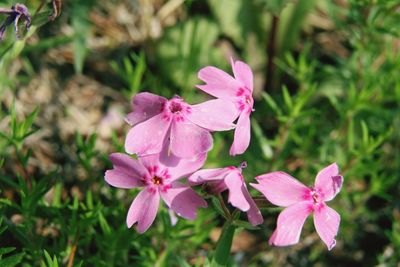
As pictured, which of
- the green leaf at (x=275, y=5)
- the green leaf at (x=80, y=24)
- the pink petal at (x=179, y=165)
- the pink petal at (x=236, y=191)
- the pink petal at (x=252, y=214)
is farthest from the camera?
the green leaf at (x=80, y=24)

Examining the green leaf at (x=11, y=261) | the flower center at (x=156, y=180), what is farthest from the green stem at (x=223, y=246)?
the green leaf at (x=11, y=261)

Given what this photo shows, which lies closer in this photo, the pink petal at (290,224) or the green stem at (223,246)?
the pink petal at (290,224)

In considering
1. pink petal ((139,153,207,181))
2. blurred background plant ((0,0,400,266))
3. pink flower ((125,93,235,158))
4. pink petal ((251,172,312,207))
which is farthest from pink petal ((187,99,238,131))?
blurred background plant ((0,0,400,266))

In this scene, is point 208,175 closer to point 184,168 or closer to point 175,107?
point 184,168

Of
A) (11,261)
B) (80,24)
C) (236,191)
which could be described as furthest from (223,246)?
(80,24)

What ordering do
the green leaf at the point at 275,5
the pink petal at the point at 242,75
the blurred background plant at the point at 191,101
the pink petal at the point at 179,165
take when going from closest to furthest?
1. the pink petal at the point at 179,165
2. the pink petal at the point at 242,75
3. the blurred background plant at the point at 191,101
4. the green leaf at the point at 275,5

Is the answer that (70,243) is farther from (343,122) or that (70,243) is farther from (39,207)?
(343,122)

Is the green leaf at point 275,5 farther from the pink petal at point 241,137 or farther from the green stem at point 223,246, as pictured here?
the green stem at point 223,246

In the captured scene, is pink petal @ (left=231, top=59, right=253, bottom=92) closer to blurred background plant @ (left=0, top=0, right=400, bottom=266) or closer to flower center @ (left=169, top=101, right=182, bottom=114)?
flower center @ (left=169, top=101, right=182, bottom=114)
